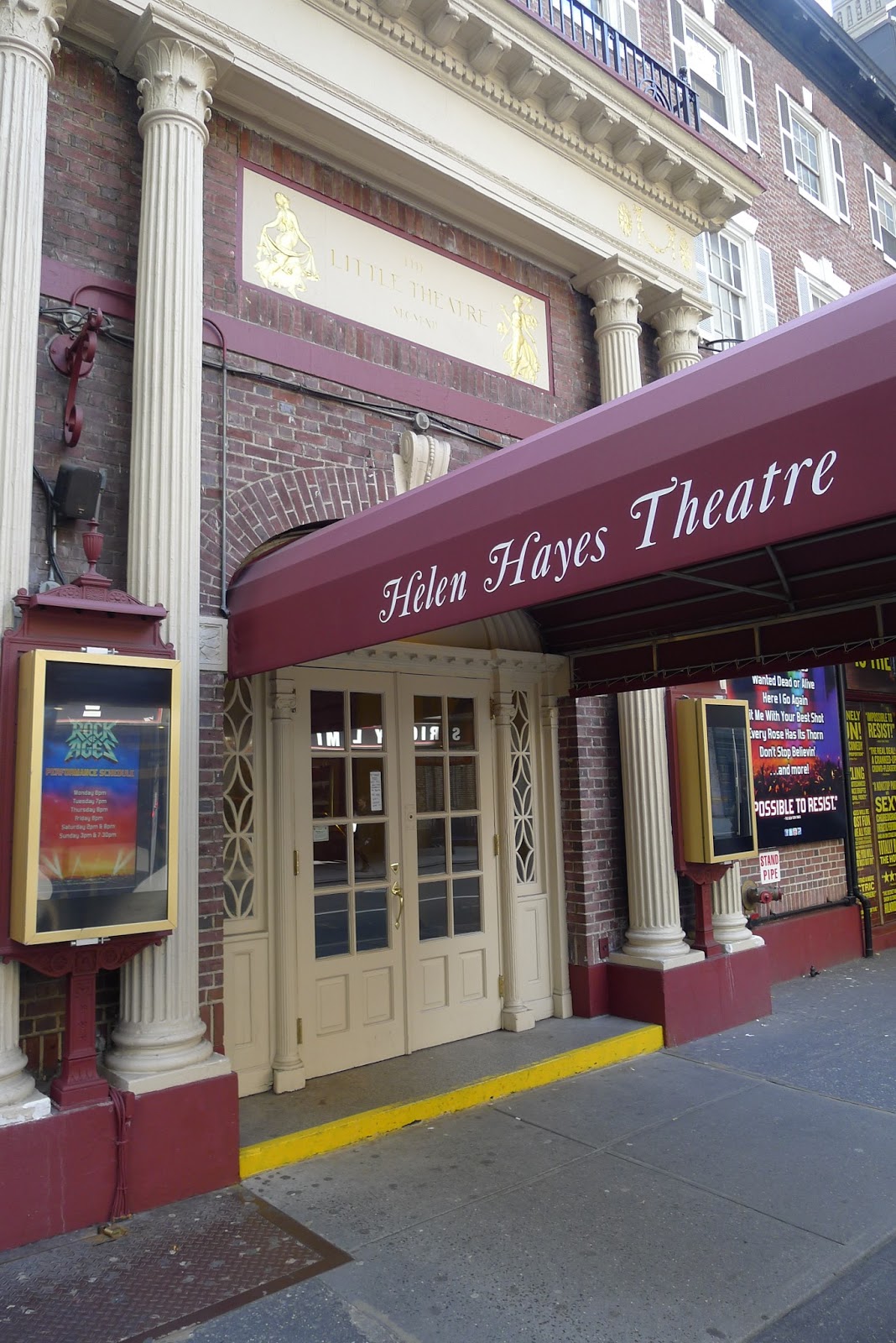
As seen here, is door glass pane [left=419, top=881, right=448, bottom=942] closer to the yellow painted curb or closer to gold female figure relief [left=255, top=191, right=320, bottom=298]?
the yellow painted curb

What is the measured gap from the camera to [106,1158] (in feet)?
14.1

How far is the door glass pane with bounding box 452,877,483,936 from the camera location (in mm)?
7109

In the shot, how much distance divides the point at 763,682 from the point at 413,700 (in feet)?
14.9

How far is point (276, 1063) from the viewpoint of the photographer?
228 inches

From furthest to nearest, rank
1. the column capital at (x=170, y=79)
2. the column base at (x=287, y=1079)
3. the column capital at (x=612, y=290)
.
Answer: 1. the column capital at (x=612, y=290)
2. the column base at (x=287, y=1079)
3. the column capital at (x=170, y=79)

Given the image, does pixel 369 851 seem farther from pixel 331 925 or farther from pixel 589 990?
pixel 589 990

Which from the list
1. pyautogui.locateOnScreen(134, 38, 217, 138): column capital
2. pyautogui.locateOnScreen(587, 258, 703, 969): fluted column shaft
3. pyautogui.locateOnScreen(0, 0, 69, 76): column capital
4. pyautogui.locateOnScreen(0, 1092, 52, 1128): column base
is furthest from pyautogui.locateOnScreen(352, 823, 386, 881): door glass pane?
pyautogui.locateOnScreen(0, 0, 69, 76): column capital

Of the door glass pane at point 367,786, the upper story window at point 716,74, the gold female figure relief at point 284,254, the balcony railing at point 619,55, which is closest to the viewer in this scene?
the gold female figure relief at point 284,254

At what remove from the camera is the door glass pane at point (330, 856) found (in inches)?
247

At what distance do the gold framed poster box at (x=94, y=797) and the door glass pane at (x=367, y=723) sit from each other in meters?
2.13

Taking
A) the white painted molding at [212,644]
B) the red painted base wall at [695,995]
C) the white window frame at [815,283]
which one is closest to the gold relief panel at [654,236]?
the white window frame at [815,283]

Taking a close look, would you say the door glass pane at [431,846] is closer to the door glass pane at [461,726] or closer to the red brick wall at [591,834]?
the door glass pane at [461,726]

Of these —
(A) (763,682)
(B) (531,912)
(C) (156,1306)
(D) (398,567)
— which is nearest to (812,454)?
(D) (398,567)

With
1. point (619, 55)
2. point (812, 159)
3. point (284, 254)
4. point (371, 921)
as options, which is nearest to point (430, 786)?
point (371, 921)
